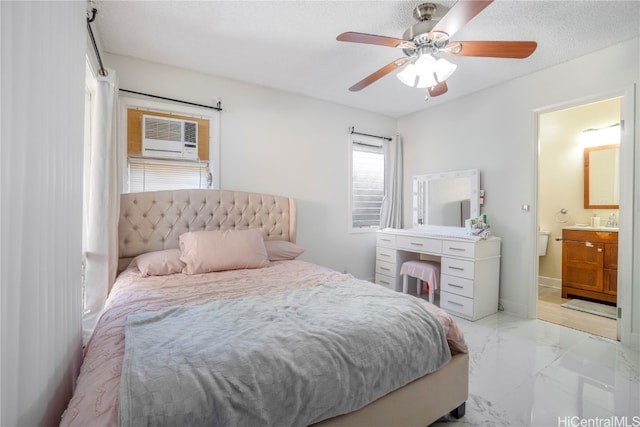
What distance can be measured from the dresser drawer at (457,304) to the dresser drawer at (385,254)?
2.65 ft

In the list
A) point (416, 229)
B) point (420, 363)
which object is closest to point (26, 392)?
point (420, 363)

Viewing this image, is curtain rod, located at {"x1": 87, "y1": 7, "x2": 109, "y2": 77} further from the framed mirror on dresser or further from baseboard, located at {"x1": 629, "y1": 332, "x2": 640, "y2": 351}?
baseboard, located at {"x1": 629, "y1": 332, "x2": 640, "y2": 351}

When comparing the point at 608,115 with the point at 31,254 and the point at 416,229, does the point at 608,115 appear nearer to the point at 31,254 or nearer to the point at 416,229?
the point at 416,229

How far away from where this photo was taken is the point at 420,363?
1.38 metres

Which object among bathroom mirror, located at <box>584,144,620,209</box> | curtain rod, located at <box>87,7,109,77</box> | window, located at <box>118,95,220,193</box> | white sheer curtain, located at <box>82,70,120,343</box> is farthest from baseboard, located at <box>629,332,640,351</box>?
curtain rod, located at <box>87,7,109,77</box>

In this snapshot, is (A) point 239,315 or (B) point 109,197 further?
(B) point 109,197

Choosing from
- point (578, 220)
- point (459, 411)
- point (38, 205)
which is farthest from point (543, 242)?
point (38, 205)

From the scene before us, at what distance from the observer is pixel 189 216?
2857mm

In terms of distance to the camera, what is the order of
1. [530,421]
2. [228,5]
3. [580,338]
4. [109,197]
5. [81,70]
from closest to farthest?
[81,70] → [530,421] → [228,5] → [109,197] → [580,338]

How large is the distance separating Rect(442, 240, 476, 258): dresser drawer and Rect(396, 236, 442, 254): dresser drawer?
0.07 meters

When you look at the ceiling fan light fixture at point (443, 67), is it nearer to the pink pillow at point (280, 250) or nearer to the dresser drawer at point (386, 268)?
the pink pillow at point (280, 250)

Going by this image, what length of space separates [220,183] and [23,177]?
2.37 meters

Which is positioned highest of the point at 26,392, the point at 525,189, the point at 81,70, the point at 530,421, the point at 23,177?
the point at 81,70

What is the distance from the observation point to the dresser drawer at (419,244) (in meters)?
3.37
